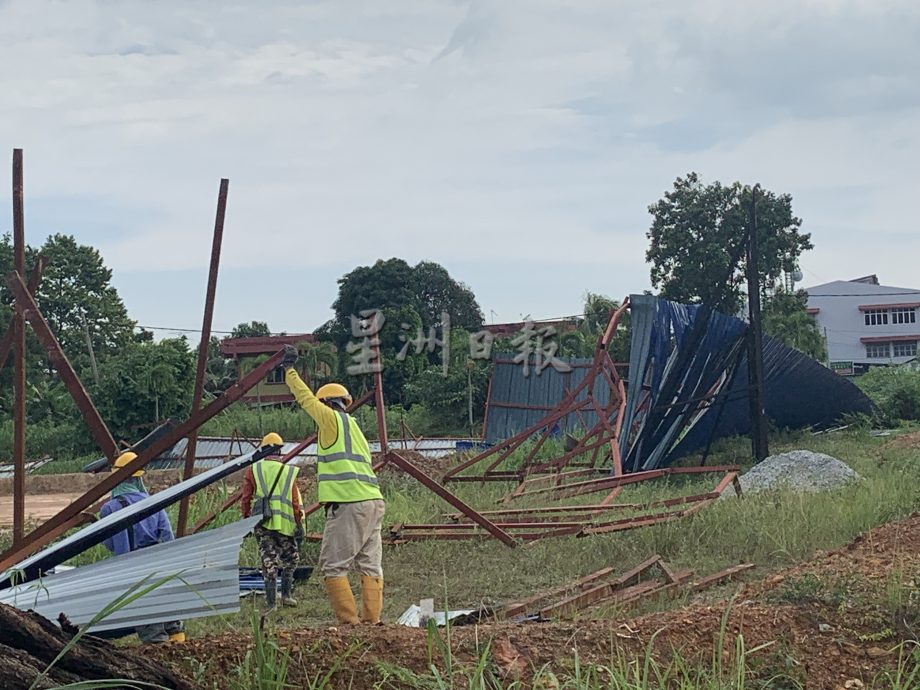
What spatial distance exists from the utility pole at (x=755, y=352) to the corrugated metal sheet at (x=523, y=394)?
7433mm

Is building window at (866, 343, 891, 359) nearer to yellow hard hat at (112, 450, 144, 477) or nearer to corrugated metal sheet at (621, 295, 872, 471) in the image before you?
corrugated metal sheet at (621, 295, 872, 471)

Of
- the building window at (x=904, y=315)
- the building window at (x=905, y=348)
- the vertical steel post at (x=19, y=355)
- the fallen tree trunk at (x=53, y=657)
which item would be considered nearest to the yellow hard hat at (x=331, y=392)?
the vertical steel post at (x=19, y=355)

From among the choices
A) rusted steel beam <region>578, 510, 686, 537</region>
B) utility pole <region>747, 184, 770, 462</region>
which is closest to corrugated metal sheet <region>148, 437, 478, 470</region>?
utility pole <region>747, 184, 770, 462</region>

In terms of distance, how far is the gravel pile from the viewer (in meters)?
10.9

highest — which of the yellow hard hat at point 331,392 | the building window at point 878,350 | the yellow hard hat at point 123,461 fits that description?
the building window at point 878,350

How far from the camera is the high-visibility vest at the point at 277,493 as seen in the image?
709 cm

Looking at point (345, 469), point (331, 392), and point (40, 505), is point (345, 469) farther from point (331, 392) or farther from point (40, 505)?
point (40, 505)

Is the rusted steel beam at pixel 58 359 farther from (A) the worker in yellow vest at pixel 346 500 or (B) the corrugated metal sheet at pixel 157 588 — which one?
(A) the worker in yellow vest at pixel 346 500

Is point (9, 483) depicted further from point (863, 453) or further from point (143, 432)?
point (863, 453)

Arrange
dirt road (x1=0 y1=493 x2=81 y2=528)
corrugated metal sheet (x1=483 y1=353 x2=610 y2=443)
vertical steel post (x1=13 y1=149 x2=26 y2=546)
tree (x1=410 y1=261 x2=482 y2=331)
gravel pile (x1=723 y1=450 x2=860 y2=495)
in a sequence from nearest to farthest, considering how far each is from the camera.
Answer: vertical steel post (x1=13 y1=149 x2=26 y2=546) → gravel pile (x1=723 y1=450 x2=860 y2=495) → dirt road (x1=0 y1=493 x2=81 y2=528) → corrugated metal sheet (x1=483 y1=353 x2=610 y2=443) → tree (x1=410 y1=261 x2=482 y2=331)

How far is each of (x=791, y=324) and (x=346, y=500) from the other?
2766 cm

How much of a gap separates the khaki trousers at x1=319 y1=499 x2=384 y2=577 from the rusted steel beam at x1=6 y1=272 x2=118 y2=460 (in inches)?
58.0

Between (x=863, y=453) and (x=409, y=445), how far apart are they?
9.84 metres

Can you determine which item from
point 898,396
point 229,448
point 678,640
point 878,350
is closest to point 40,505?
point 229,448
